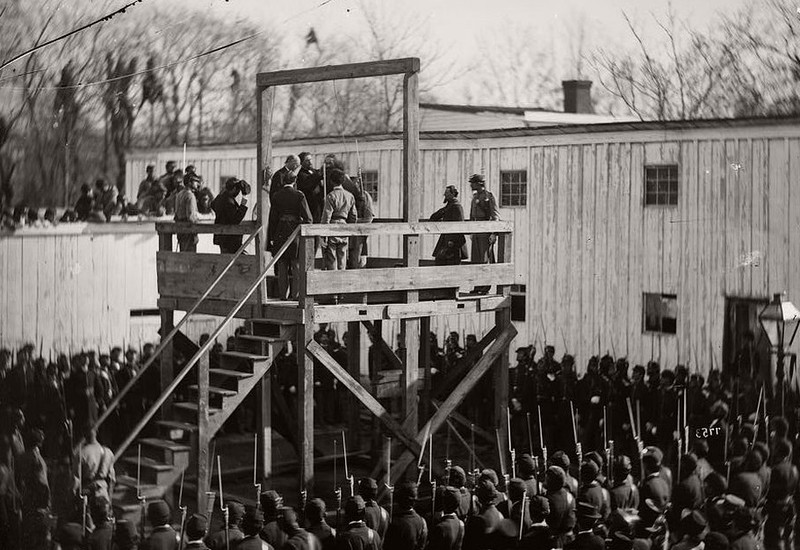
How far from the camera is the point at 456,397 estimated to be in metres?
15.0

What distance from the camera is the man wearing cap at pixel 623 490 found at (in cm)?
1162

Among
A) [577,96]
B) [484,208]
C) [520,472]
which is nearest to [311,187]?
[484,208]

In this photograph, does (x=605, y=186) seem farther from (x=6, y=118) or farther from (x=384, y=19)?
(x=6, y=118)

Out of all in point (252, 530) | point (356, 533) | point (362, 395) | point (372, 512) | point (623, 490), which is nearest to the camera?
point (252, 530)

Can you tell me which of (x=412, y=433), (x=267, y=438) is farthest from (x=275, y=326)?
(x=412, y=433)

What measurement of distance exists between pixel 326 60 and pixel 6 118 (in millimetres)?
5346

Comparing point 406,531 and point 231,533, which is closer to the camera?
point 231,533

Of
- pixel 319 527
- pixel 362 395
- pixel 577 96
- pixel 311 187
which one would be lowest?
pixel 319 527

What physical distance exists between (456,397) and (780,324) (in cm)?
434

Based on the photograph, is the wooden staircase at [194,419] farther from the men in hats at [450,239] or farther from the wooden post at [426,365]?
the wooden post at [426,365]

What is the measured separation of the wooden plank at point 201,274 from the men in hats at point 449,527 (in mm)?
4363

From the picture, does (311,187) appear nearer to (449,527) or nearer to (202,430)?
(202,430)

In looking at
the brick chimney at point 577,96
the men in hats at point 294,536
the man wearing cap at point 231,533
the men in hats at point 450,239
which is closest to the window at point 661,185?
the brick chimney at point 577,96

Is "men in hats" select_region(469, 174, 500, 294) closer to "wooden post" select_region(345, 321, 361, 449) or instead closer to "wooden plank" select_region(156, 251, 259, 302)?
"wooden post" select_region(345, 321, 361, 449)
